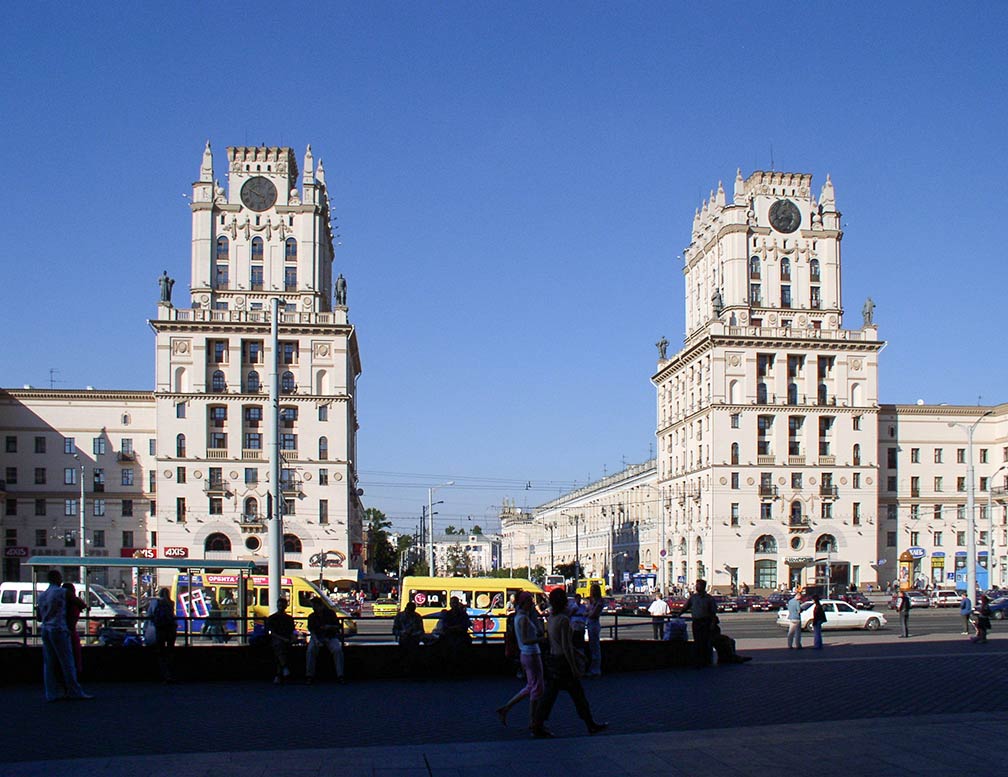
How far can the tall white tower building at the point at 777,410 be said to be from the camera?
3489 inches

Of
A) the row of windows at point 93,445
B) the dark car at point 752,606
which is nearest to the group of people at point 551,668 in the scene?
the dark car at point 752,606

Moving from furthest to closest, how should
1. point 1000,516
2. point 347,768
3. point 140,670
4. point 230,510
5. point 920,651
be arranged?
point 1000,516 < point 230,510 < point 920,651 < point 140,670 < point 347,768

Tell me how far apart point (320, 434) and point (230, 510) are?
27.6ft

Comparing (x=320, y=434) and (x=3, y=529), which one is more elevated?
(x=320, y=434)

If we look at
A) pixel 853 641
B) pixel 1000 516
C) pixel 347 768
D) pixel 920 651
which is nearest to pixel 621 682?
pixel 347 768

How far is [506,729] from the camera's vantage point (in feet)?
48.5

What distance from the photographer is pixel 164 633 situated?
2072cm

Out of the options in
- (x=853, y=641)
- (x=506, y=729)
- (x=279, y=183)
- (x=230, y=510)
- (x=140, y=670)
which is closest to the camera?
(x=506, y=729)

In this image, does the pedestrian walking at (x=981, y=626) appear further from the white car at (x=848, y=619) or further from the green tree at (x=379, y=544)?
the green tree at (x=379, y=544)

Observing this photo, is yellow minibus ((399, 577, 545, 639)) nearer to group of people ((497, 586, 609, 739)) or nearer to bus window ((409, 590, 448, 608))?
bus window ((409, 590, 448, 608))

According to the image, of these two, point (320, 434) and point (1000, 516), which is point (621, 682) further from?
point (1000, 516)

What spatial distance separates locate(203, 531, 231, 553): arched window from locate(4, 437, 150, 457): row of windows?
10.1 meters

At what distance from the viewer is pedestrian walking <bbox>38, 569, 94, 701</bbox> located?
666 inches

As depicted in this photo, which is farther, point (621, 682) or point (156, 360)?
point (156, 360)
